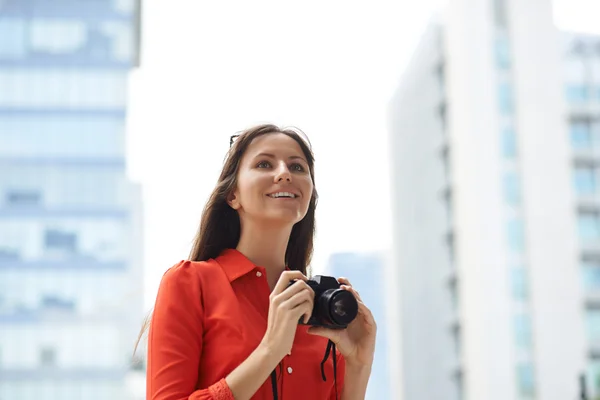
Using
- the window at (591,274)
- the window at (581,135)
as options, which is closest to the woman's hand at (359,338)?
the window at (591,274)

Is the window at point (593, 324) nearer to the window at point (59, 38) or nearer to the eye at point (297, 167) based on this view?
the window at point (59, 38)

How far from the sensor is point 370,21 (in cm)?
1309

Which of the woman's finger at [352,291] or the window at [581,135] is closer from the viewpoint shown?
the woman's finger at [352,291]

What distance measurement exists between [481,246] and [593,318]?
2.64 meters

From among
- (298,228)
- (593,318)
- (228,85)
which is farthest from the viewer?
(593,318)

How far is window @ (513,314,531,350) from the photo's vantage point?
605 inches

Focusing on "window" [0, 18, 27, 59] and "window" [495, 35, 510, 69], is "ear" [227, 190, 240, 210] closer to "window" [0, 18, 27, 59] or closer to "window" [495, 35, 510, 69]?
"window" [495, 35, 510, 69]

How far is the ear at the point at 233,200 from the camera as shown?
0.94 meters

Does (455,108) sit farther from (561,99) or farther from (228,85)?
(228,85)

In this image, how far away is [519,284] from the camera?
51.2 feet

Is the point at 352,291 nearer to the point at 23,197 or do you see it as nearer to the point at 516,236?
the point at 516,236

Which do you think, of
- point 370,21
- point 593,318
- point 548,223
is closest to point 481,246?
point 548,223

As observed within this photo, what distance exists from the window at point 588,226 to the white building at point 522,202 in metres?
0.02

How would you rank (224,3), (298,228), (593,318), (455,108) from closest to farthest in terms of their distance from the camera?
(298,228)
(224,3)
(593,318)
(455,108)
